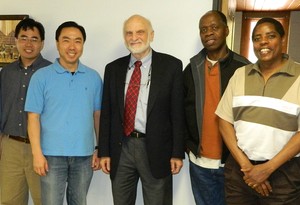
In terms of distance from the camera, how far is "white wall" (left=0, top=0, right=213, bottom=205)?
230 cm

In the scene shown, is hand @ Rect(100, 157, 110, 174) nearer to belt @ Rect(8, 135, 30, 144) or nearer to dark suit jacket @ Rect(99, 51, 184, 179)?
dark suit jacket @ Rect(99, 51, 184, 179)

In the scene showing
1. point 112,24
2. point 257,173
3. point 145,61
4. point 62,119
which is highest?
point 112,24

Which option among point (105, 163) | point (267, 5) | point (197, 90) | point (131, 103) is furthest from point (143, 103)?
point (267, 5)

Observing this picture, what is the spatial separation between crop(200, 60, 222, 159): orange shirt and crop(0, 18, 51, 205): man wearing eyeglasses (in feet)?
3.79

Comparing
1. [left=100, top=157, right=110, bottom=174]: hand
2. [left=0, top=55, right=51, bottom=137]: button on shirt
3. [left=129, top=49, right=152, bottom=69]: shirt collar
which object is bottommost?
[left=100, top=157, right=110, bottom=174]: hand

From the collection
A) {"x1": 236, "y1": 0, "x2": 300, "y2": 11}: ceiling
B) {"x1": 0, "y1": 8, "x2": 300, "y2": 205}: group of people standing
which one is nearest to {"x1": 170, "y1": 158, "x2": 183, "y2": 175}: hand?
{"x1": 0, "y1": 8, "x2": 300, "y2": 205}: group of people standing

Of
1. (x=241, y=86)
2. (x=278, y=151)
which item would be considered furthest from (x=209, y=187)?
(x=241, y=86)

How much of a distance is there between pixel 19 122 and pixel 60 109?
451 millimetres

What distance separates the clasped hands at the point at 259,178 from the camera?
1.45m

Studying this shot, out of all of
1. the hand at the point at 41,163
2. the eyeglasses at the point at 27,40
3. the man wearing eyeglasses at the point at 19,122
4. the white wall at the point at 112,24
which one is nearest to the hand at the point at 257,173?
the white wall at the point at 112,24

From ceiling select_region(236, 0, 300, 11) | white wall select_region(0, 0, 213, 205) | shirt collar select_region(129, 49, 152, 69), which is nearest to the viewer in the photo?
shirt collar select_region(129, 49, 152, 69)

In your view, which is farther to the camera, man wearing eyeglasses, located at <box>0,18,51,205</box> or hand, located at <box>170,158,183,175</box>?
man wearing eyeglasses, located at <box>0,18,51,205</box>

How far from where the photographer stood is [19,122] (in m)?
2.09

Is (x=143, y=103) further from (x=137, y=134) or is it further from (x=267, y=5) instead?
→ (x=267, y=5)
